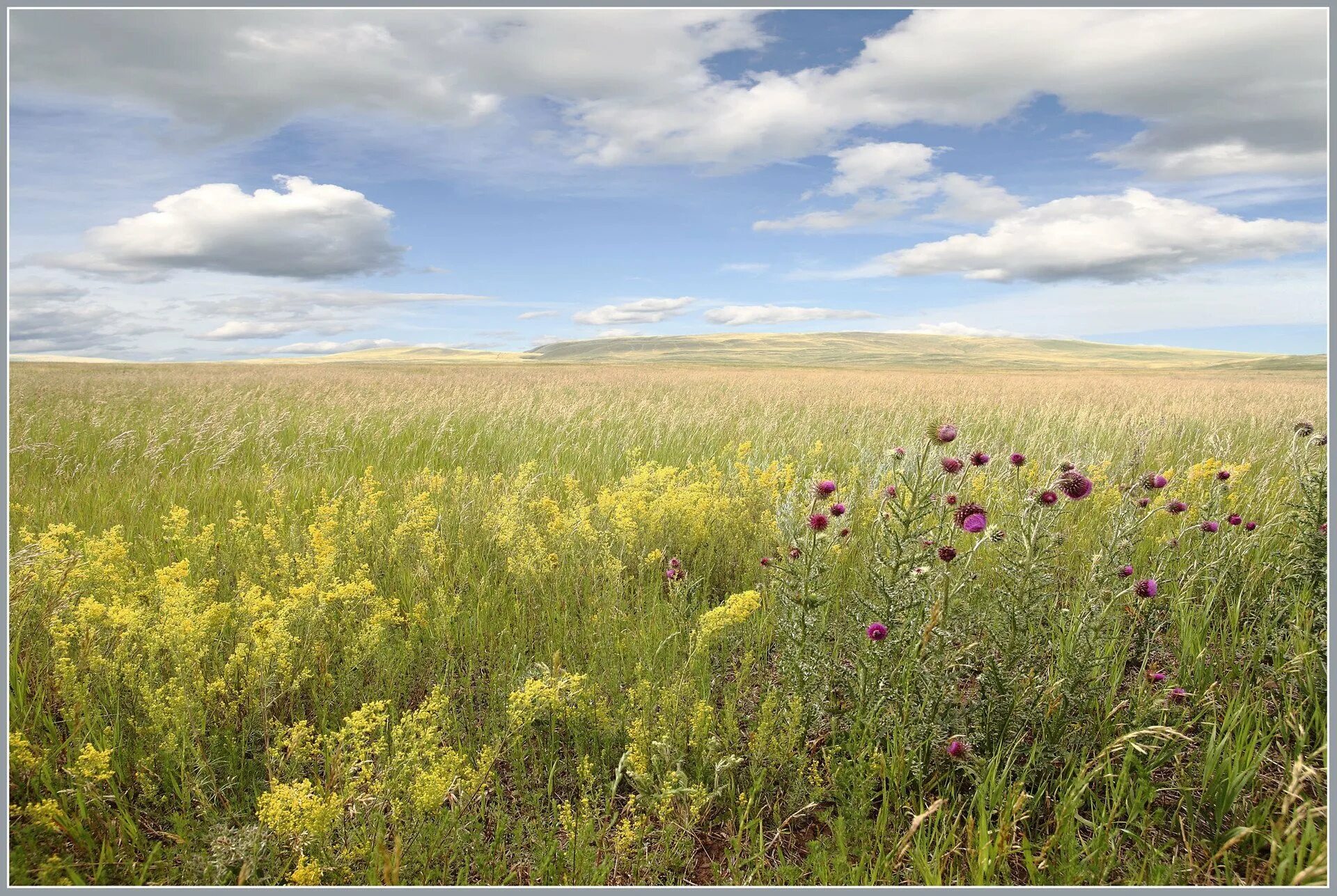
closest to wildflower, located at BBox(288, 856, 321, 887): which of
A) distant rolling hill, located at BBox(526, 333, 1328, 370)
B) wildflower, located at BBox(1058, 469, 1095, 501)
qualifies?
wildflower, located at BBox(1058, 469, 1095, 501)

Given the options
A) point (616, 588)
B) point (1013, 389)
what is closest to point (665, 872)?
point (616, 588)

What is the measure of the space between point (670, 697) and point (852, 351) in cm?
14216

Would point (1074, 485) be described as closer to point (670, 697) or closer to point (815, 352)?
point (670, 697)

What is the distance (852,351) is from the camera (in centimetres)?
13800

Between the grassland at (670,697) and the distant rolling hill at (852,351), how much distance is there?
9626 cm

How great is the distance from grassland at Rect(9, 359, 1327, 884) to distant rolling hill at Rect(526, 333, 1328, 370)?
9626 centimetres

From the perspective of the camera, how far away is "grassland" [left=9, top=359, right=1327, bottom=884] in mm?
1750

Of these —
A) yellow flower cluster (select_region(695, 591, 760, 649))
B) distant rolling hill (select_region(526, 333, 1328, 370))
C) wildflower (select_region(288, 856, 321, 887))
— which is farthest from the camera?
distant rolling hill (select_region(526, 333, 1328, 370))

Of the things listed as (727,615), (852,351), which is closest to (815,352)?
(852,351)

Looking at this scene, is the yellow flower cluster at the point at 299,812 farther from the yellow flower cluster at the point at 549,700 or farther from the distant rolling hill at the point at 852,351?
the distant rolling hill at the point at 852,351

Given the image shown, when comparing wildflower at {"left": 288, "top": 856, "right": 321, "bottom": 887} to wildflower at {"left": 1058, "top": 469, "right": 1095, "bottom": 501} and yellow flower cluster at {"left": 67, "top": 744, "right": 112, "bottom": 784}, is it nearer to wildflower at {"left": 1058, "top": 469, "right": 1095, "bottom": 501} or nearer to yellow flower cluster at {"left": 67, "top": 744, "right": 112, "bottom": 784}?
yellow flower cluster at {"left": 67, "top": 744, "right": 112, "bottom": 784}

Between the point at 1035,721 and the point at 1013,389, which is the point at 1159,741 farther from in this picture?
the point at 1013,389

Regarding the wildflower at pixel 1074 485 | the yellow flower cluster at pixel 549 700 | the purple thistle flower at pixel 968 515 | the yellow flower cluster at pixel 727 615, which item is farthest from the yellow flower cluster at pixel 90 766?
the wildflower at pixel 1074 485

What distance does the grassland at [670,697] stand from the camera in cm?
175
